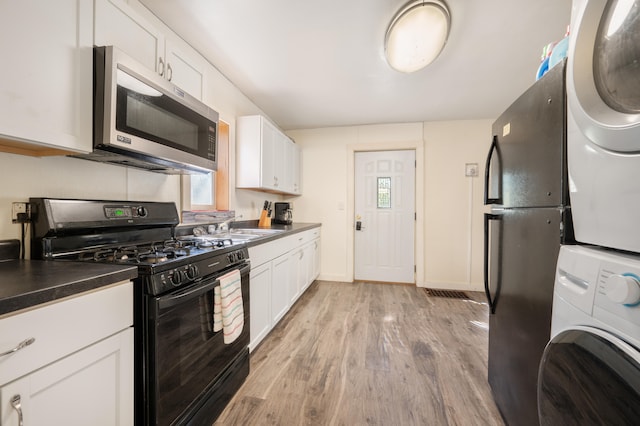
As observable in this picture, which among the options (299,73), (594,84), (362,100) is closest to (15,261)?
(594,84)

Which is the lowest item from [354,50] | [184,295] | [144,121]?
[184,295]

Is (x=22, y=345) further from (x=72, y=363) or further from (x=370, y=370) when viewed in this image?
(x=370, y=370)

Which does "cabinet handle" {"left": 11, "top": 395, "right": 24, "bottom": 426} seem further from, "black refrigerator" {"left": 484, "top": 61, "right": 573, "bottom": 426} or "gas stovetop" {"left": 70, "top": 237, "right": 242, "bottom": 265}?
"black refrigerator" {"left": 484, "top": 61, "right": 573, "bottom": 426}

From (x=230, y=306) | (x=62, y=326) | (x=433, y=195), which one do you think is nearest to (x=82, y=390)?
(x=62, y=326)

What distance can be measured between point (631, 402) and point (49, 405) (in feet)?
4.47

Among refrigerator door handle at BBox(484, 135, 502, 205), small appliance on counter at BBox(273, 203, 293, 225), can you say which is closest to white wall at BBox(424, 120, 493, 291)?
small appliance on counter at BBox(273, 203, 293, 225)

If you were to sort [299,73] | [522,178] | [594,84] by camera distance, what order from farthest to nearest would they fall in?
[299,73] → [522,178] → [594,84]

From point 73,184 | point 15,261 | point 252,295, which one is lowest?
point 252,295

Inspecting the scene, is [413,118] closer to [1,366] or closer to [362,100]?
[362,100]

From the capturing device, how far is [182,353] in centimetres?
106

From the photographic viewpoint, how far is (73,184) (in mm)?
1237

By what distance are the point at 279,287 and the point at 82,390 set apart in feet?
5.10

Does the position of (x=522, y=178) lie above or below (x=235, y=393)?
above

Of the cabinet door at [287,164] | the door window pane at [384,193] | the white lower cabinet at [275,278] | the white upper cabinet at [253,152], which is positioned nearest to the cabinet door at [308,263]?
the white lower cabinet at [275,278]
